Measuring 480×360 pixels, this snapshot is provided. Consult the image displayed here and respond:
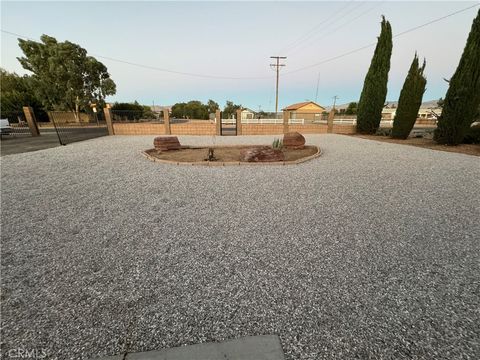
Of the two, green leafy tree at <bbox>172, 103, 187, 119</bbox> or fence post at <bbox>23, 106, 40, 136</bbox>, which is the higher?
green leafy tree at <bbox>172, 103, 187, 119</bbox>

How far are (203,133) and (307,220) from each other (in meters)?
14.4

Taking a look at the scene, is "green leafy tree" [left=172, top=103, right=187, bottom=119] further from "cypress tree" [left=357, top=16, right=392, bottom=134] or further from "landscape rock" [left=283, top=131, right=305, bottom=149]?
"landscape rock" [left=283, top=131, right=305, bottom=149]

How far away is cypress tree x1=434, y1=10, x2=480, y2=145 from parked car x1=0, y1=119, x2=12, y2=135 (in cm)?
2715

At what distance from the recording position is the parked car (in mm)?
13763

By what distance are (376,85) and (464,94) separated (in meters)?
6.07

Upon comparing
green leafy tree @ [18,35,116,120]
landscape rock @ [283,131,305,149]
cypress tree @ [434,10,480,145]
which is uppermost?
green leafy tree @ [18,35,116,120]

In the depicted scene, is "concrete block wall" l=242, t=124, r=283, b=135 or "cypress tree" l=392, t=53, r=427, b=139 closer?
"cypress tree" l=392, t=53, r=427, b=139

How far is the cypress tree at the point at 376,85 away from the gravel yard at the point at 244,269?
41.6ft

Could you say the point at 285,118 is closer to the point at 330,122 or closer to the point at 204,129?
the point at 330,122

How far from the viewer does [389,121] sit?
28.1 metres

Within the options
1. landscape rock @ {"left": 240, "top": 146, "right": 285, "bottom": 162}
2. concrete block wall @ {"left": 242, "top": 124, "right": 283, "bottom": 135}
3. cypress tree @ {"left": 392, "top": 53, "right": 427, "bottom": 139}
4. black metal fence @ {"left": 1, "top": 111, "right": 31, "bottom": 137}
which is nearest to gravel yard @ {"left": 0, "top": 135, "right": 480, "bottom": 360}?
landscape rock @ {"left": 240, "top": 146, "right": 285, "bottom": 162}

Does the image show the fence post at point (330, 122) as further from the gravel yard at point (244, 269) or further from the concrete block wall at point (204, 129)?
the gravel yard at point (244, 269)

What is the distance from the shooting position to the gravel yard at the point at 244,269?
1.57m

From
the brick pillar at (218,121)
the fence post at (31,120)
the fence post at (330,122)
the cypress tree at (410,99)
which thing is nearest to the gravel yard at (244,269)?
the cypress tree at (410,99)
